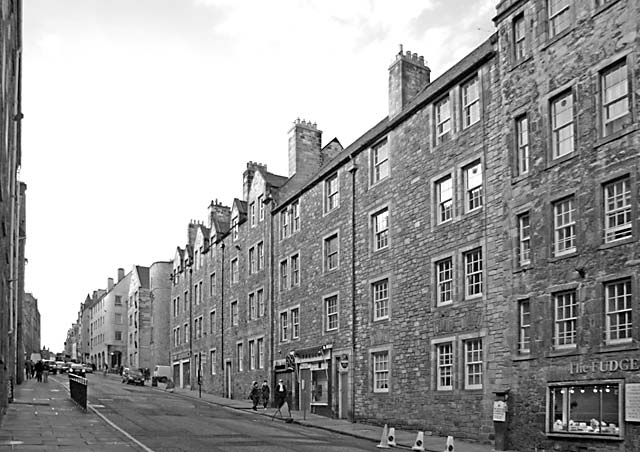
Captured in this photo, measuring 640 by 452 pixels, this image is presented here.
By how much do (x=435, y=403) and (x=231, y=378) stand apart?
25376 mm

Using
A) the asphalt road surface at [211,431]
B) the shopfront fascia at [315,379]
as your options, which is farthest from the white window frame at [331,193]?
the asphalt road surface at [211,431]

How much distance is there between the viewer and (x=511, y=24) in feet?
75.9

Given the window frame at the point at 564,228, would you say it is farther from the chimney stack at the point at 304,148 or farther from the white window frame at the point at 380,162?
the chimney stack at the point at 304,148

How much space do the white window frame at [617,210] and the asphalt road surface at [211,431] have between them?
28.2 ft

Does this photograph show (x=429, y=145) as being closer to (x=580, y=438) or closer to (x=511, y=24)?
(x=511, y=24)

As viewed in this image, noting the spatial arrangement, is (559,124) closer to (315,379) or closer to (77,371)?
(315,379)

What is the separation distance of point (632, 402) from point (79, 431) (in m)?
15.4

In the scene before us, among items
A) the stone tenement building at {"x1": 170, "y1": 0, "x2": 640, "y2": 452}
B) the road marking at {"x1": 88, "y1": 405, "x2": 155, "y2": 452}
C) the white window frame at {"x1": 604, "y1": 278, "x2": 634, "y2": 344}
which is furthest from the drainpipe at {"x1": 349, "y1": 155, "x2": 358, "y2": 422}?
the white window frame at {"x1": 604, "y1": 278, "x2": 634, "y2": 344}

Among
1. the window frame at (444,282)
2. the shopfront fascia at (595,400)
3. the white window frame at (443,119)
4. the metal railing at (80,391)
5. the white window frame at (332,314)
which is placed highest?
the white window frame at (443,119)

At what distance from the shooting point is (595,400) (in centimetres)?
1914

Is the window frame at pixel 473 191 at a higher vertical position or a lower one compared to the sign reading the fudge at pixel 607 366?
higher

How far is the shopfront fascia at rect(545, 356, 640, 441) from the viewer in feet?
59.0

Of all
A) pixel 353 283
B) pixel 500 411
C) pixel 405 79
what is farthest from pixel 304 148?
pixel 500 411

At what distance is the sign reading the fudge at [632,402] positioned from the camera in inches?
696
